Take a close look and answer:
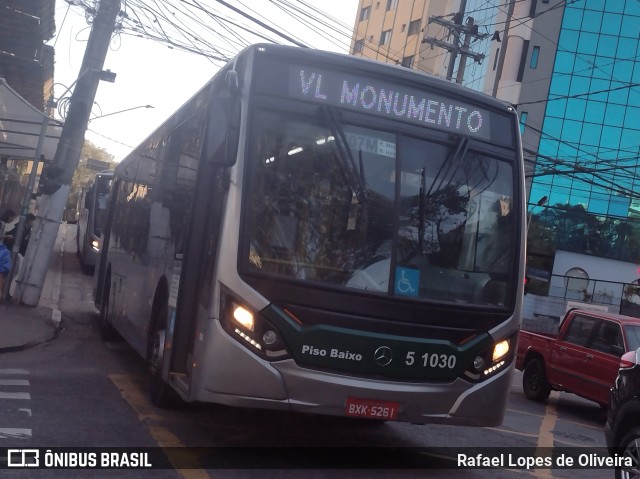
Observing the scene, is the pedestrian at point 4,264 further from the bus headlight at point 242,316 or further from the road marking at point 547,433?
the bus headlight at point 242,316

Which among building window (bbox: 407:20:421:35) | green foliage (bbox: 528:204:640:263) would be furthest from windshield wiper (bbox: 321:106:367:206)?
building window (bbox: 407:20:421:35)

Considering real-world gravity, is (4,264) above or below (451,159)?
below

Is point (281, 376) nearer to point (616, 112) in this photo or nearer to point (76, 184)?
point (616, 112)

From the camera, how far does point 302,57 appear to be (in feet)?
24.5

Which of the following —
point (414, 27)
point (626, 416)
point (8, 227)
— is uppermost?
point (414, 27)

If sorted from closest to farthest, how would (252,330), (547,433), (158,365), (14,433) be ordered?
(252,330) < (14,433) < (158,365) < (547,433)

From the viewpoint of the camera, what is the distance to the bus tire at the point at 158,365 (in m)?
8.73

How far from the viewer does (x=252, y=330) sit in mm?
6949

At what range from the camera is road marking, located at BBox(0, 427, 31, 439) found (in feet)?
23.9

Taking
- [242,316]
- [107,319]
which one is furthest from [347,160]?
[107,319]

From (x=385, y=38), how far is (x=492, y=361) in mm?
54598

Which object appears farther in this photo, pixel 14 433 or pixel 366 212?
pixel 14 433

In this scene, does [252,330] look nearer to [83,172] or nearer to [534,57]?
[534,57]

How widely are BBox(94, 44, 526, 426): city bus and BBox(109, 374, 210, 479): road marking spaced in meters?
0.46
